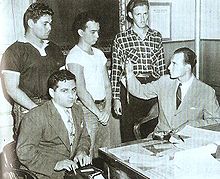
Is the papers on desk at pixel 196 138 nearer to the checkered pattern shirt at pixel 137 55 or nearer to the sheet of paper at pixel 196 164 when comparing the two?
the sheet of paper at pixel 196 164

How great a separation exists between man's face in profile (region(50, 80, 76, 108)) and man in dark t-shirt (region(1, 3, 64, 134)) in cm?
31

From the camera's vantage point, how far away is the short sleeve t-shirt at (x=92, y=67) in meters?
2.19

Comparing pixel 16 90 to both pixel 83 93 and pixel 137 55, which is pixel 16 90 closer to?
pixel 83 93

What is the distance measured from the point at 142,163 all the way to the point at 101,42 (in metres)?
1.78

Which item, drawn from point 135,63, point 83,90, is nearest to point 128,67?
point 135,63

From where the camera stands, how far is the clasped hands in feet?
4.80

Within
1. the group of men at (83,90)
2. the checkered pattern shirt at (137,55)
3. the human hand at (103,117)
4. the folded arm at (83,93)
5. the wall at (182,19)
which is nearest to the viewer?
the group of men at (83,90)

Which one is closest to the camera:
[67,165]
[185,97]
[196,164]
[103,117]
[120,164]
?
[196,164]

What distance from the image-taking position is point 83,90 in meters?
2.17

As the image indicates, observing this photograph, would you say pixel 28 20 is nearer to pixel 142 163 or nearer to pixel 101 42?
pixel 101 42

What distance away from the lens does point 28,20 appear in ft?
6.73

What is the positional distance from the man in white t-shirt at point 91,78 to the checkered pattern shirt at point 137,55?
24 centimetres

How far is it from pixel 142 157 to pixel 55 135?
497mm

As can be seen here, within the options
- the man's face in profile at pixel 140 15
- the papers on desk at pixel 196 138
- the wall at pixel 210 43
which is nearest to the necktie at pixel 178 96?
the papers on desk at pixel 196 138
